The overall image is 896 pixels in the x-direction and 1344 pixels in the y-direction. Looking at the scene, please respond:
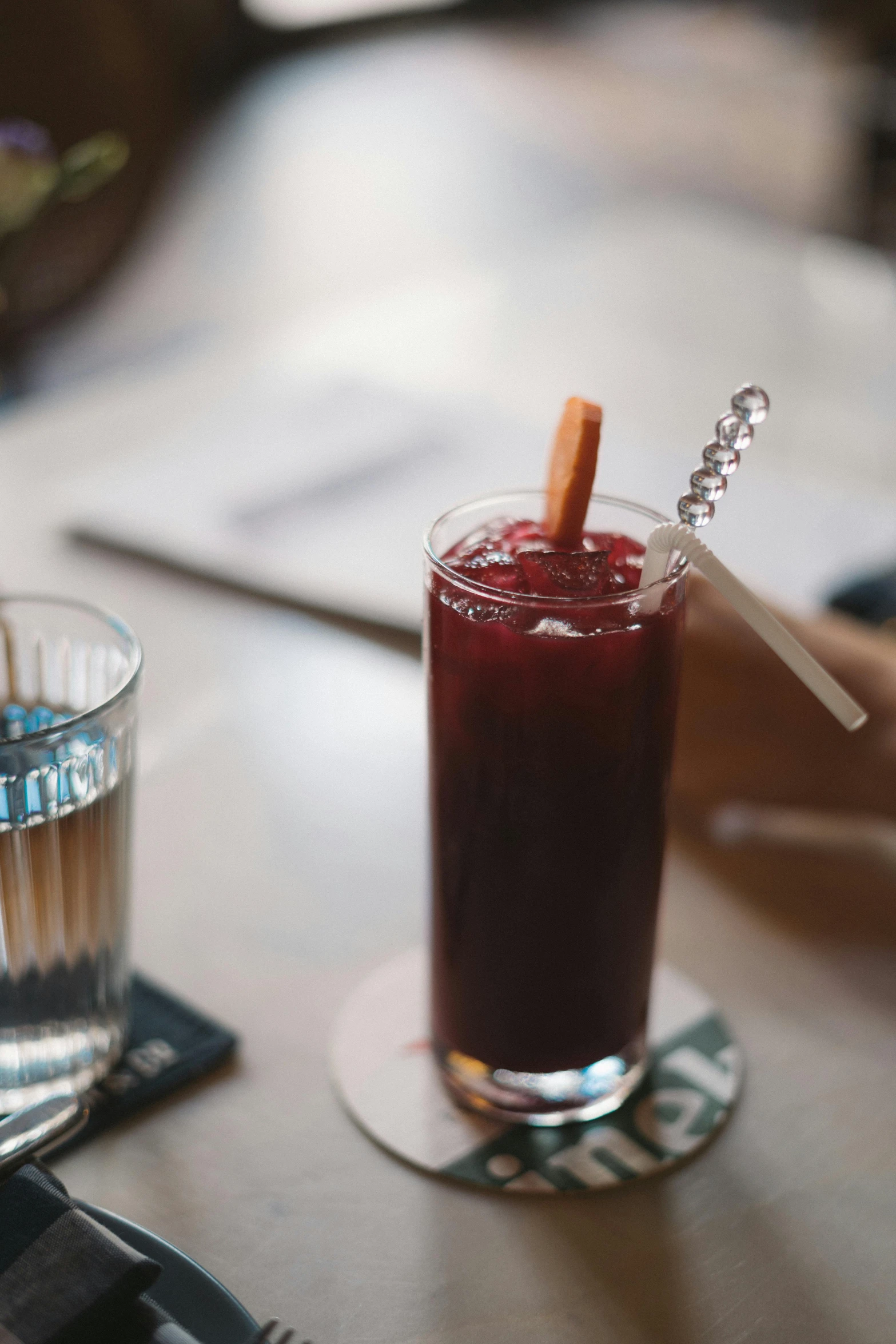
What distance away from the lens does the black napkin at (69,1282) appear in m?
0.43

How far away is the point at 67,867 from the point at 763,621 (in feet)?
0.97

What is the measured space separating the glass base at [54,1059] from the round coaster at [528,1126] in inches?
4.1

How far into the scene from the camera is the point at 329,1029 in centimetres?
64

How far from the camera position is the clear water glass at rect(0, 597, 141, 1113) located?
0.53 metres

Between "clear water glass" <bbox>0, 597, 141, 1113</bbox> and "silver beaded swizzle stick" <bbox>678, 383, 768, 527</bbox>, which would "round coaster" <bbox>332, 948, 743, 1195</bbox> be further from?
"silver beaded swizzle stick" <bbox>678, 383, 768, 527</bbox>

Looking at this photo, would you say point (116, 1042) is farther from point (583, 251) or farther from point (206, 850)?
point (583, 251)

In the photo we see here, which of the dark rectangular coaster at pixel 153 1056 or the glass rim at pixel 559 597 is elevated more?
the glass rim at pixel 559 597

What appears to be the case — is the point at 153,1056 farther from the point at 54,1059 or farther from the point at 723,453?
the point at 723,453

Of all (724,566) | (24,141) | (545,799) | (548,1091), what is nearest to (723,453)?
(724,566)

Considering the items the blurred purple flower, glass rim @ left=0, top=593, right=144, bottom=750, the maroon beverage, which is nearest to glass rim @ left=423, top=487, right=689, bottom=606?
the maroon beverage

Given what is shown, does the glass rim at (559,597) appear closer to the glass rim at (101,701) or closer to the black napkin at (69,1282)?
the glass rim at (101,701)

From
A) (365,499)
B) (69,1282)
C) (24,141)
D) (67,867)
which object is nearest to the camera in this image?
(69,1282)

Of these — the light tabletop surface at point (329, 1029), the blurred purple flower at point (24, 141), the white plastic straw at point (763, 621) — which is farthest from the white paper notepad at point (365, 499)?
the white plastic straw at point (763, 621)

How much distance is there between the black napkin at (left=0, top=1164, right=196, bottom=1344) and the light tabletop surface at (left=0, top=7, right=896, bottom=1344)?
0.07 m
